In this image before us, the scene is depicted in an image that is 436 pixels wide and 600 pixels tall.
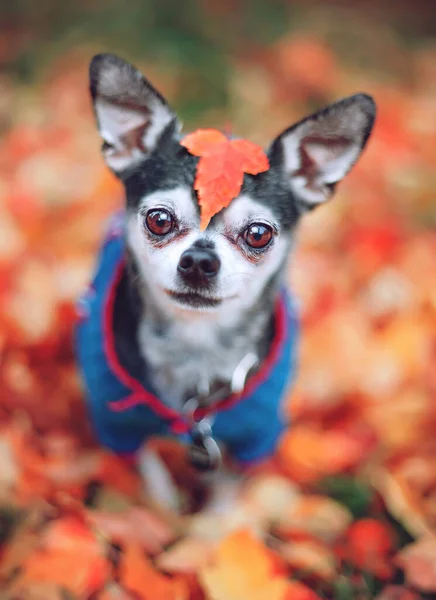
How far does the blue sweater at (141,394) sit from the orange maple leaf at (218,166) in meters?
0.55

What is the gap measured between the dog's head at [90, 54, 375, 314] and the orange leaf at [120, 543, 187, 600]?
0.68m

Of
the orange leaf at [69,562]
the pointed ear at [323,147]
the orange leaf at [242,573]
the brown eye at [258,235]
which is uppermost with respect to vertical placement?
the pointed ear at [323,147]

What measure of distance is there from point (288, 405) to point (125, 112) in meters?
1.25

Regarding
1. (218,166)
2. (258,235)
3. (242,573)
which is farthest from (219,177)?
(242,573)

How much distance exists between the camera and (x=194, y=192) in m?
1.53

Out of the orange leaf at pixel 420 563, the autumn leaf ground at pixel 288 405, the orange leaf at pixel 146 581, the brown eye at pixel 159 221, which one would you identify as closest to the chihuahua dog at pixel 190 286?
the brown eye at pixel 159 221

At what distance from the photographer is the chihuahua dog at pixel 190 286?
1.57 meters

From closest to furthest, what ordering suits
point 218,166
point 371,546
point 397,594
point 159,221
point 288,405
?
1. point 218,166
2. point 159,221
3. point 397,594
4. point 371,546
5. point 288,405

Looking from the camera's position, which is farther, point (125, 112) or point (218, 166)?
point (125, 112)

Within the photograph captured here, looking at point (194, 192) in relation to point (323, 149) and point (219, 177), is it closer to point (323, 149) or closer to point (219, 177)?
point (219, 177)

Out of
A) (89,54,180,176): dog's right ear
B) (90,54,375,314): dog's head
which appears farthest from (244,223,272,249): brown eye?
(89,54,180,176): dog's right ear

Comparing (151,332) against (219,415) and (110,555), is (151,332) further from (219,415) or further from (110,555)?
(110,555)

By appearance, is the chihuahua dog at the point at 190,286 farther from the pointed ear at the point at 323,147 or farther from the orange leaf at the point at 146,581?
the orange leaf at the point at 146,581

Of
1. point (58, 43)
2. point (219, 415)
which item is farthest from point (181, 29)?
point (219, 415)
